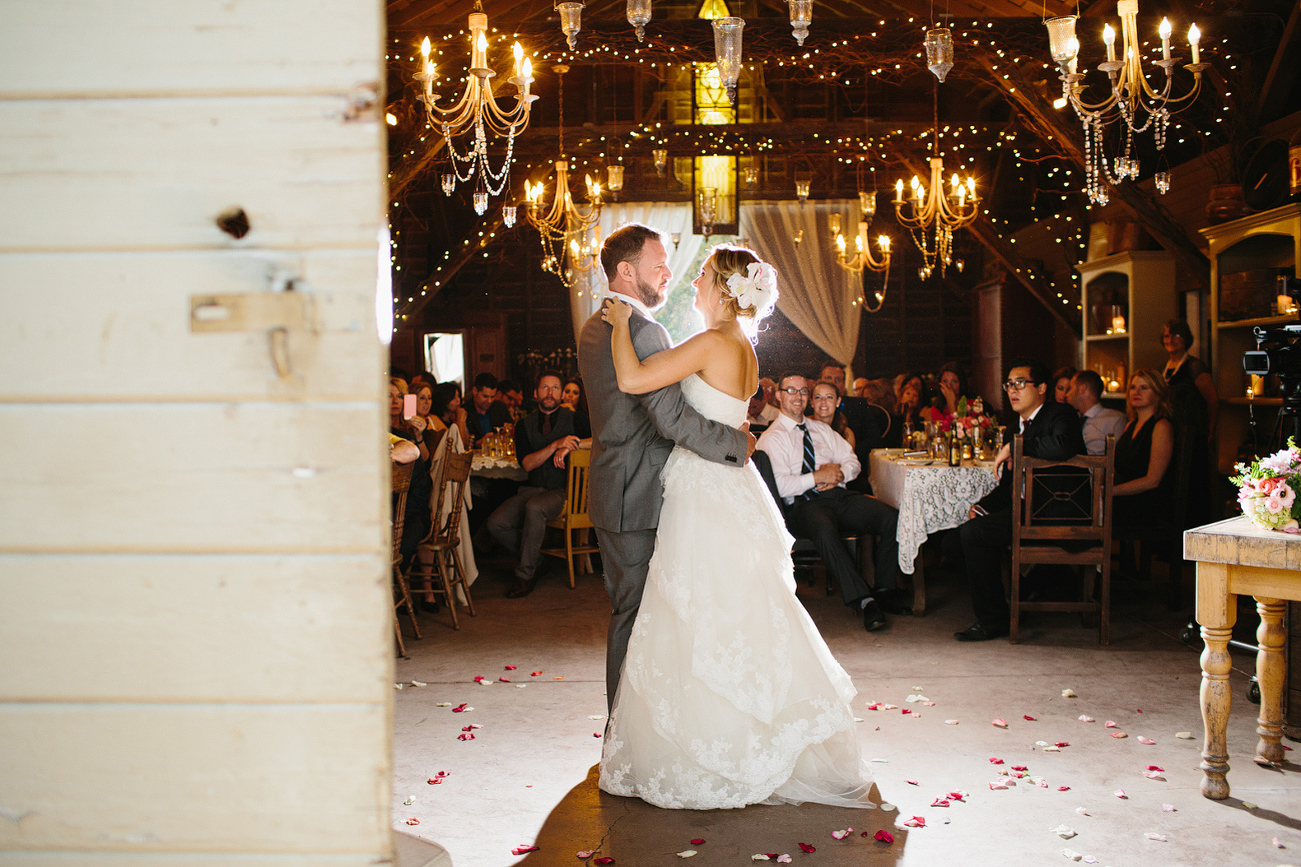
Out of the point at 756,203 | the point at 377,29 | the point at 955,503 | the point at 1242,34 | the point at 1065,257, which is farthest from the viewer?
the point at 756,203

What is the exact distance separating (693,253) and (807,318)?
175 cm

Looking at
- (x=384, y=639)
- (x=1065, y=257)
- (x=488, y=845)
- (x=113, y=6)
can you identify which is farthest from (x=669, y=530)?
(x=1065, y=257)

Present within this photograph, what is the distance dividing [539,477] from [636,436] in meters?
3.59

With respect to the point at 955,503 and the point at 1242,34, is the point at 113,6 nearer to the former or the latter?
the point at 955,503

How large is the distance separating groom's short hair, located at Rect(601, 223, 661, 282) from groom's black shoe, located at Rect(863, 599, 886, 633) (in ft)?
8.84

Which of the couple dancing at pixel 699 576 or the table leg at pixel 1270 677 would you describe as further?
the table leg at pixel 1270 677

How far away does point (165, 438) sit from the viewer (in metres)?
→ 1.09

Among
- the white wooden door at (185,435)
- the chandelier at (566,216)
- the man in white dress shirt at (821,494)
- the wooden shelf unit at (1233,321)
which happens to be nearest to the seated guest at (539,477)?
the man in white dress shirt at (821,494)

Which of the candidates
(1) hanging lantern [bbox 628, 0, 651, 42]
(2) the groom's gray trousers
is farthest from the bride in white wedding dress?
(1) hanging lantern [bbox 628, 0, 651, 42]

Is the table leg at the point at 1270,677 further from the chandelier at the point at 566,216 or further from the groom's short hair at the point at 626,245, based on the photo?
the chandelier at the point at 566,216

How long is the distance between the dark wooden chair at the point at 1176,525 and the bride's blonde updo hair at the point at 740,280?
314cm

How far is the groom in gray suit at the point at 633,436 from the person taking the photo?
9.90ft

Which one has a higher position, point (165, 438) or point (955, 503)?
point (165, 438)

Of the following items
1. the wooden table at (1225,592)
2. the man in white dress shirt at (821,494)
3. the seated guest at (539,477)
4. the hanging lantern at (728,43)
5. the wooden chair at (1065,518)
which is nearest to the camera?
the wooden table at (1225,592)
